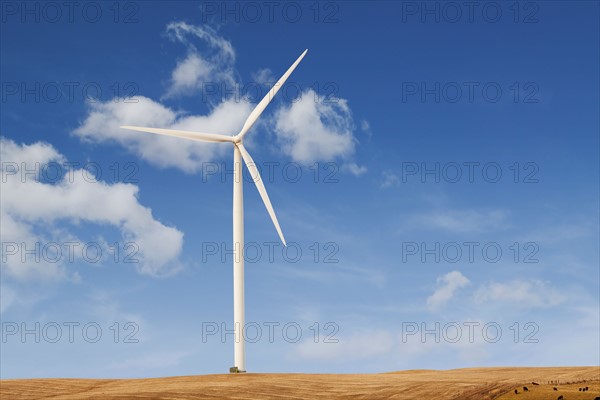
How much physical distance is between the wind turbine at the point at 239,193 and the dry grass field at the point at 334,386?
301 cm

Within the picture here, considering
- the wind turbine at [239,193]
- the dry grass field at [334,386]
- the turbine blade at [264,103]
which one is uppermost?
the turbine blade at [264,103]

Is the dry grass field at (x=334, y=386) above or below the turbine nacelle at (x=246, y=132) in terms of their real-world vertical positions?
below

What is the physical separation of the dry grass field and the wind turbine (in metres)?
3.01

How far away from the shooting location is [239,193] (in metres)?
50.7

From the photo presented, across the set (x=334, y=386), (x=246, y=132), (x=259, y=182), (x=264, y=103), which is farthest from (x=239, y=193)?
(x=334, y=386)

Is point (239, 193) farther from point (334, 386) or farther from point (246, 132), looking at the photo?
point (334, 386)

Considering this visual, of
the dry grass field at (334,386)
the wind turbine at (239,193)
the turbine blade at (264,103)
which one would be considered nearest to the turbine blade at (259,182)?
the wind turbine at (239,193)

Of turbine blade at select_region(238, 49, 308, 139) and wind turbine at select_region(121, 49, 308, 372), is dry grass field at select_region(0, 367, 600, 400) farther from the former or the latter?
turbine blade at select_region(238, 49, 308, 139)

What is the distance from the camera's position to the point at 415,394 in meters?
39.3

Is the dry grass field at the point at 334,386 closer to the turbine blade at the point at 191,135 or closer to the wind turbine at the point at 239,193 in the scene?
the wind turbine at the point at 239,193

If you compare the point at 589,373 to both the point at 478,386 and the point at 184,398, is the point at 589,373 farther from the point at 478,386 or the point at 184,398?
the point at 184,398

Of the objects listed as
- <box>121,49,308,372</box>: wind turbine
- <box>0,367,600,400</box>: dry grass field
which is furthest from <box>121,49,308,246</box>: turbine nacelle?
<box>0,367,600,400</box>: dry grass field

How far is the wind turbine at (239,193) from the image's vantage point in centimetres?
4878

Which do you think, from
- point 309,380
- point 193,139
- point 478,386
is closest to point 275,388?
point 309,380
